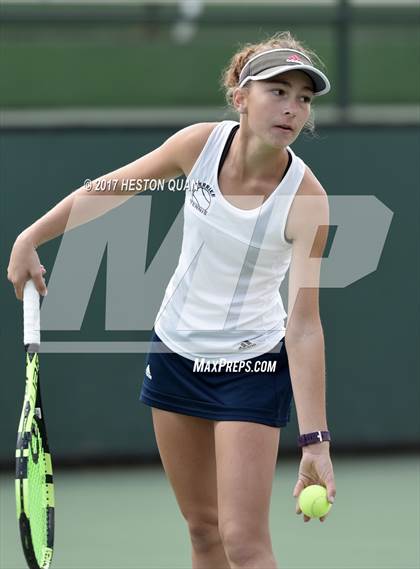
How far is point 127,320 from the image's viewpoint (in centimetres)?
600

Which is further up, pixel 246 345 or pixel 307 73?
pixel 307 73

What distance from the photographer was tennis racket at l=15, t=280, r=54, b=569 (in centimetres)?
315

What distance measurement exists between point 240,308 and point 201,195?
0.32m

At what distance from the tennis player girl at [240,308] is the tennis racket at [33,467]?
0.11 metres

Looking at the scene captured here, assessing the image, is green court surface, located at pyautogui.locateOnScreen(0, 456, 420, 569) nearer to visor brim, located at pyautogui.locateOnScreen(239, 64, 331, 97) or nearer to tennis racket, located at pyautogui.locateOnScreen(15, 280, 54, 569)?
tennis racket, located at pyautogui.locateOnScreen(15, 280, 54, 569)

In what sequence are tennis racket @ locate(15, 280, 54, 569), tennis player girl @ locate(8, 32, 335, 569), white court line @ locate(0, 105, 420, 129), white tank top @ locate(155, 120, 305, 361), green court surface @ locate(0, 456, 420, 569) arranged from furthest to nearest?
1. white court line @ locate(0, 105, 420, 129)
2. green court surface @ locate(0, 456, 420, 569)
3. white tank top @ locate(155, 120, 305, 361)
4. tennis player girl @ locate(8, 32, 335, 569)
5. tennis racket @ locate(15, 280, 54, 569)

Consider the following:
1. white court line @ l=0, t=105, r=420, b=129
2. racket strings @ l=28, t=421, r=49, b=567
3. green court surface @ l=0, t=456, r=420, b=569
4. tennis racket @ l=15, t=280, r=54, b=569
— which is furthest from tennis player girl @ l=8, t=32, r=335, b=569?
white court line @ l=0, t=105, r=420, b=129

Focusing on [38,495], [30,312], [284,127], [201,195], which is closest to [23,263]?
[30,312]

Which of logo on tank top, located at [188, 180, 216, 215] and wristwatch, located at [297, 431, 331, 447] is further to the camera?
logo on tank top, located at [188, 180, 216, 215]

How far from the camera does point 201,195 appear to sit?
11.5 ft

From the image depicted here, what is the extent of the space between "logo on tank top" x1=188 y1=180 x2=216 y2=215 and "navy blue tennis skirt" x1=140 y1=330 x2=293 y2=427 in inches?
15.6

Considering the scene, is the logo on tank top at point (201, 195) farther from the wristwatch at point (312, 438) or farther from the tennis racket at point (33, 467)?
the wristwatch at point (312, 438)

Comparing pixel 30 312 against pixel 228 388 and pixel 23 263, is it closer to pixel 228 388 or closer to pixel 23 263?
pixel 23 263

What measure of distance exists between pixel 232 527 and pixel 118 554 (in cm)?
161
